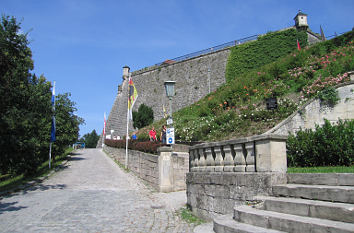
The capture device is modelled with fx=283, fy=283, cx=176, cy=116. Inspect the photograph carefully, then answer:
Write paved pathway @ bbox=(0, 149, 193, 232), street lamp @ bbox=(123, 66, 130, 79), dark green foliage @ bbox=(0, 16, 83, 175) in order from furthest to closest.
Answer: street lamp @ bbox=(123, 66, 130, 79) < dark green foliage @ bbox=(0, 16, 83, 175) < paved pathway @ bbox=(0, 149, 193, 232)

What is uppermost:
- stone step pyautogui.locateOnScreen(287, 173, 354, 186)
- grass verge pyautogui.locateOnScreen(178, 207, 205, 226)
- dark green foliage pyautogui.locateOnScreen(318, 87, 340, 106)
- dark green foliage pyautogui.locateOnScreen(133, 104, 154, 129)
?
dark green foliage pyautogui.locateOnScreen(133, 104, 154, 129)

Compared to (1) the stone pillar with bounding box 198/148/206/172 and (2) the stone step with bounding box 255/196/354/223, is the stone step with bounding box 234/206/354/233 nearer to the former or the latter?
(2) the stone step with bounding box 255/196/354/223

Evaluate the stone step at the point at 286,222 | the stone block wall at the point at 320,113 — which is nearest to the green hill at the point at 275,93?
the stone block wall at the point at 320,113

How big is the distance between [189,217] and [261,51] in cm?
2824

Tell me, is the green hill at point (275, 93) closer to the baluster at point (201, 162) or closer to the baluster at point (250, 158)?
the baluster at point (201, 162)

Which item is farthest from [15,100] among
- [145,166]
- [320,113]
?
[320,113]

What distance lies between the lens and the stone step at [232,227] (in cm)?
356

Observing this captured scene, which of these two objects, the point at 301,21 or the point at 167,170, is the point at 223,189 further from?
the point at 301,21

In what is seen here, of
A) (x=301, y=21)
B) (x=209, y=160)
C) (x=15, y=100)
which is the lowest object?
(x=209, y=160)

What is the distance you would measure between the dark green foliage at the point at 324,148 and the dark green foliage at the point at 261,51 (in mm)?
23954

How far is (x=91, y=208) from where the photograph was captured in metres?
7.94

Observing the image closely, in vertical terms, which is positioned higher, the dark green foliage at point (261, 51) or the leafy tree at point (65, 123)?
the dark green foliage at point (261, 51)

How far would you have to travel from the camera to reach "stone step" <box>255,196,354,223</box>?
3.20m

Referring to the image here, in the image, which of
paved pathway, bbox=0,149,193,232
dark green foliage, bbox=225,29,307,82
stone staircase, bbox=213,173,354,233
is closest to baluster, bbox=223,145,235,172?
stone staircase, bbox=213,173,354,233
